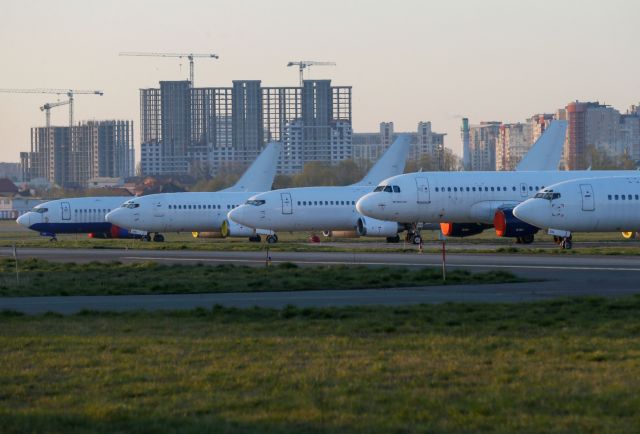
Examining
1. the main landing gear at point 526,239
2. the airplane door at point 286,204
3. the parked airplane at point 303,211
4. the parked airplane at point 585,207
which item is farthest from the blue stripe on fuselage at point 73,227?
the parked airplane at point 585,207

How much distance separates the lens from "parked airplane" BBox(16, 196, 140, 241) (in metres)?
83.8

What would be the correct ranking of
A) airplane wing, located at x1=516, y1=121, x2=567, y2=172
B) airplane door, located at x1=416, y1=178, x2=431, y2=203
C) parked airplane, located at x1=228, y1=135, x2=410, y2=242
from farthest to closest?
airplane wing, located at x1=516, y1=121, x2=567, y2=172 < parked airplane, located at x1=228, y1=135, x2=410, y2=242 < airplane door, located at x1=416, y1=178, x2=431, y2=203

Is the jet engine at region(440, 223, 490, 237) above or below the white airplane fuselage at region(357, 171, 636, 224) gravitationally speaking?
below

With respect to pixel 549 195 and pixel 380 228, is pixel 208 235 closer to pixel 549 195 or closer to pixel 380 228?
pixel 380 228

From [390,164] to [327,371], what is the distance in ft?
213

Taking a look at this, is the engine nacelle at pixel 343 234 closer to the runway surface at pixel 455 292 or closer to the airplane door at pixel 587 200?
the airplane door at pixel 587 200

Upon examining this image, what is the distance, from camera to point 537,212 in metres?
49.0

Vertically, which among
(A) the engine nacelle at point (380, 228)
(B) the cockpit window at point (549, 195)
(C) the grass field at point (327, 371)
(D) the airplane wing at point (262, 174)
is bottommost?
(C) the grass field at point (327, 371)

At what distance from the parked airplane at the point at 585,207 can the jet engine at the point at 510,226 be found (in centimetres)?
A: 346

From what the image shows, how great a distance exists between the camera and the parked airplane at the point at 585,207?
48844mm

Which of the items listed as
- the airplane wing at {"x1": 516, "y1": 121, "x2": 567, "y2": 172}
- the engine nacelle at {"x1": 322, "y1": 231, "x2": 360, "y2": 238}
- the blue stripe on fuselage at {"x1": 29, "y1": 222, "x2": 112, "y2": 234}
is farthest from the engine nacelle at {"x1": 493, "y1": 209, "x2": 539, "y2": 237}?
the blue stripe on fuselage at {"x1": 29, "y1": 222, "x2": 112, "y2": 234}

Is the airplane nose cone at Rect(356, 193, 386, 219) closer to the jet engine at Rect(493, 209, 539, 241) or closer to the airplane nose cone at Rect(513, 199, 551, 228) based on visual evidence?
the jet engine at Rect(493, 209, 539, 241)

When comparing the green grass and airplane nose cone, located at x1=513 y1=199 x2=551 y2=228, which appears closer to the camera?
the green grass

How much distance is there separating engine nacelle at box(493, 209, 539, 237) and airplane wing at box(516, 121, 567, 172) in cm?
1825
